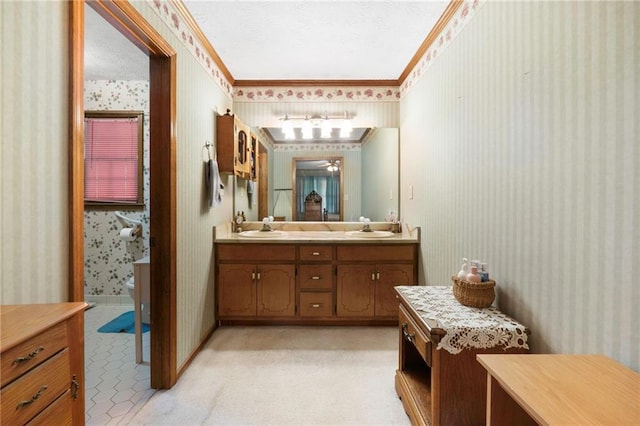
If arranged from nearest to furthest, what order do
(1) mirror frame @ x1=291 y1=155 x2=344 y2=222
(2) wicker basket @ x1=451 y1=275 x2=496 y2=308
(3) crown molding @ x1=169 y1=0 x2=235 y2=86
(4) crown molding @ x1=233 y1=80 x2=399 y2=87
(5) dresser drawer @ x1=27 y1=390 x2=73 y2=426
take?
(5) dresser drawer @ x1=27 y1=390 x2=73 y2=426 < (2) wicker basket @ x1=451 y1=275 x2=496 y2=308 < (3) crown molding @ x1=169 y1=0 x2=235 y2=86 < (4) crown molding @ x1=233 y1=80 x2=399 y2=87 < (1) mirror frame @ x1=291 y1=155 x2=344 y2=222

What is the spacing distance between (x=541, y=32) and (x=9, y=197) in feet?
6.74

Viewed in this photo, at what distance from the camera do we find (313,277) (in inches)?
106

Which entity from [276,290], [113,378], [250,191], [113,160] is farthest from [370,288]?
[113,160]

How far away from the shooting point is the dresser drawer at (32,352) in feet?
2.20

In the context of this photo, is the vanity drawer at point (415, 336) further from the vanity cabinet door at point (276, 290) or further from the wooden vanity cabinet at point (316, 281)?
the vanity cabinet door at point (276, 290)

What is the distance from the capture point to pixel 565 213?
1.09 meters

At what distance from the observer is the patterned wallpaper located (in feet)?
10.4

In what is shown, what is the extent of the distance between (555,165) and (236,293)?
2.50 metres

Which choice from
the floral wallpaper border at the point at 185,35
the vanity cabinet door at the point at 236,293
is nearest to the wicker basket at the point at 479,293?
the vanity cabinet door at the point at 236,293

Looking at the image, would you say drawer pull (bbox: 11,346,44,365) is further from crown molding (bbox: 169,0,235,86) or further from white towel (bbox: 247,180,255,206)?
white towel (bbox: 247,180,255,206)

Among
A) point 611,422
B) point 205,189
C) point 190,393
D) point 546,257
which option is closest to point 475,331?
point 546,257

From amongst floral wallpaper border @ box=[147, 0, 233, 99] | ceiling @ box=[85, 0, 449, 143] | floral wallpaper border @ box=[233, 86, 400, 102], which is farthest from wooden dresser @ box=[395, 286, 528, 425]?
floral wallpaper border @ box=[233, 86, 400, 102]

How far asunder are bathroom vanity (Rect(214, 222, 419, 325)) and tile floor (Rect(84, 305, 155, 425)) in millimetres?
763

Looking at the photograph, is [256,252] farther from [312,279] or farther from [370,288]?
[370,288]
